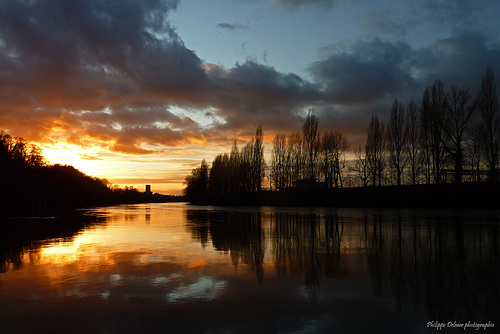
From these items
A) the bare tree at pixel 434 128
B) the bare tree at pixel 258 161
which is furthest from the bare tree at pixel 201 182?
the bare tree at pixel 434 128

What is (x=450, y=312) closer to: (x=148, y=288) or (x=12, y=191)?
(x=148, y=288)

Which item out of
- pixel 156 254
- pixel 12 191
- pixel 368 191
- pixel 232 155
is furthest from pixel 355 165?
pixel 156 254

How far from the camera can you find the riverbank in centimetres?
3844

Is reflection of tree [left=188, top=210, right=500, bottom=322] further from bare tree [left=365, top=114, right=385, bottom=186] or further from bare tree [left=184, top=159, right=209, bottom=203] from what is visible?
bare tree [left=184, top=159, right=209, bottom=203]

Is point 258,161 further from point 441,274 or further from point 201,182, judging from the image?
point 441,274

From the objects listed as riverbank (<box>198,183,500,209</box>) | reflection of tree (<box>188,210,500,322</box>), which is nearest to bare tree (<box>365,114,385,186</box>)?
riverbank (<box>198,183,500,209</box>)

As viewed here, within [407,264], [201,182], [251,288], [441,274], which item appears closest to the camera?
[251,288]

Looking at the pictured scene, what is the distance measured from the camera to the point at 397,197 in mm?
47500

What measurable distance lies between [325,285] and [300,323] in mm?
2018

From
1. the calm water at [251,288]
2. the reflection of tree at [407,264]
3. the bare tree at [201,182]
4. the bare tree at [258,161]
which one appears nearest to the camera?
the calm water at [251,288]

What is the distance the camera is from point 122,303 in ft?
17.7

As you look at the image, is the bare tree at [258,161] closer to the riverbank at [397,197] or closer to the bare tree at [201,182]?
the riverbank at [397,197]

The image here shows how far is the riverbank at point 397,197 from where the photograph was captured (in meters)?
38.4

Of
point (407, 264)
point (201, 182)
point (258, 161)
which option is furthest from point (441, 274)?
point (201, 182)
